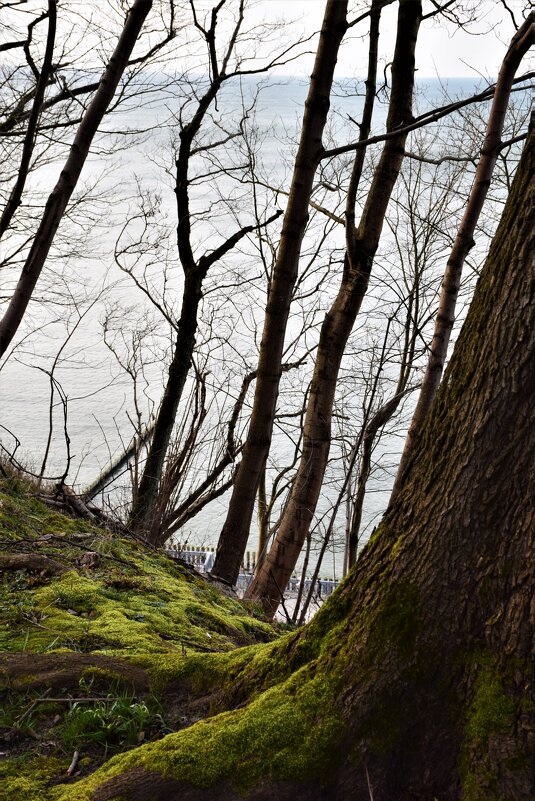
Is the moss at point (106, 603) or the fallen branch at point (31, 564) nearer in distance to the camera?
the moss at point (106, 603)

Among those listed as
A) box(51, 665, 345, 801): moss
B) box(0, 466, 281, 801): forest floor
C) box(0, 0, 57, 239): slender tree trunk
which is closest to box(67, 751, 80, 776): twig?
box(0, 466, 281, 801): forest floor

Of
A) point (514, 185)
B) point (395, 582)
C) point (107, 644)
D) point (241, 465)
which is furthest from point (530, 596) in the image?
point (241, 465)

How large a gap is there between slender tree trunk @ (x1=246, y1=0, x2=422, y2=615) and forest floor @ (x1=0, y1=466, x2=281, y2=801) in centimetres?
143

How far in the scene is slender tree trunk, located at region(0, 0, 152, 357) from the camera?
369 centimetres

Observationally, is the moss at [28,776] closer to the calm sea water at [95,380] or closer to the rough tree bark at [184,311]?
the rough tree bark at [184,311]

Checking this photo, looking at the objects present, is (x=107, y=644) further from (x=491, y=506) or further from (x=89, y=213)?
(x=89, y=213)

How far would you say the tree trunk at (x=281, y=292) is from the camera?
215 inches

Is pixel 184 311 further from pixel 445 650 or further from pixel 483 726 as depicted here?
pixel 483 726

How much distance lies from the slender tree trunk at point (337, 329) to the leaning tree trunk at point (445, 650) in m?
4.40

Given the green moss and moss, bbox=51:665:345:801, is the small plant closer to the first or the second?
moss, bbox=51:665:345:801

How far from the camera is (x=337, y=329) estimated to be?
650 centimetres

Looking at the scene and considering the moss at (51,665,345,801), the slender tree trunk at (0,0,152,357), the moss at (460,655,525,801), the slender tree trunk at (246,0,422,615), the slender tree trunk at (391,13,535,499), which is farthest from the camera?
the slender tree trunk at (246,0,422,615)

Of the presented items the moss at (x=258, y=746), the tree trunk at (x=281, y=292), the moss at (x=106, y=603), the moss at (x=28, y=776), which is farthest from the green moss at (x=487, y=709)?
the tree trunk at (x=281, y=292)

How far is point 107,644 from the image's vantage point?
307 centimetres
